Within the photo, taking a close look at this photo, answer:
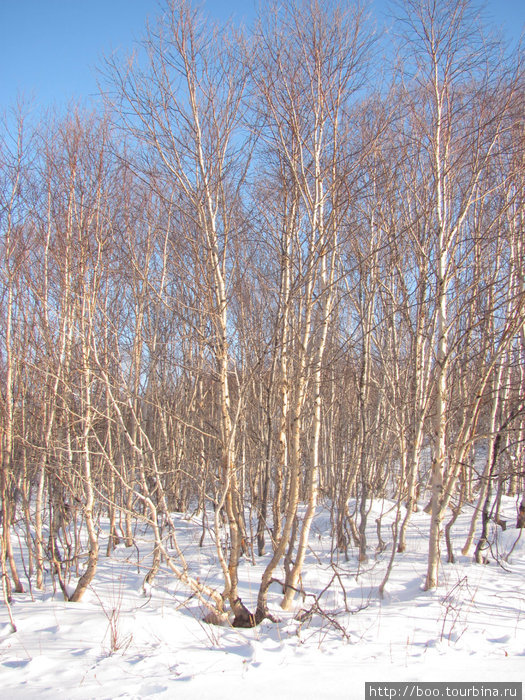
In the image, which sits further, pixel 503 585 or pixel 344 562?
pixel 344 562

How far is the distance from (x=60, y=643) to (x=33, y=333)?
140 inches

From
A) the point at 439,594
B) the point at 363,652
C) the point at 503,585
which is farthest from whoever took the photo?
the point at 503,585

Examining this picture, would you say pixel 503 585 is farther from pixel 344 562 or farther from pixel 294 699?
pixel 294 699

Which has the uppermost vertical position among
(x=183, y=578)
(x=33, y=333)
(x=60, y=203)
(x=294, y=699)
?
(x=60, y=203)

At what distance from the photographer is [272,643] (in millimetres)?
3750

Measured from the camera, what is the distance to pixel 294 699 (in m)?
2.81

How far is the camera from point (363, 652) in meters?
3.59

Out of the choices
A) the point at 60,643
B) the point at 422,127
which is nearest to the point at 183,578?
the point at 60,643

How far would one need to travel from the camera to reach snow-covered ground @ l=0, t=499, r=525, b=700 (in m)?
3.02

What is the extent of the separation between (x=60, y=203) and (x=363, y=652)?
18.5 ft

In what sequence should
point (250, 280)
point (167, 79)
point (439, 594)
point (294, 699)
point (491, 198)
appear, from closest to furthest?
1. point (294, 699)
2. point (167, 79)
3. point (439, 594)
4. point (491, 198)
5. point (250, 280)

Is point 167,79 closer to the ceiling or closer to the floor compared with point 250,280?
closer to the ceiling

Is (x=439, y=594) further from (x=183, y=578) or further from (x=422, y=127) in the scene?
(x=422, y=127)

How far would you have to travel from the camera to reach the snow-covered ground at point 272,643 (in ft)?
9.92
